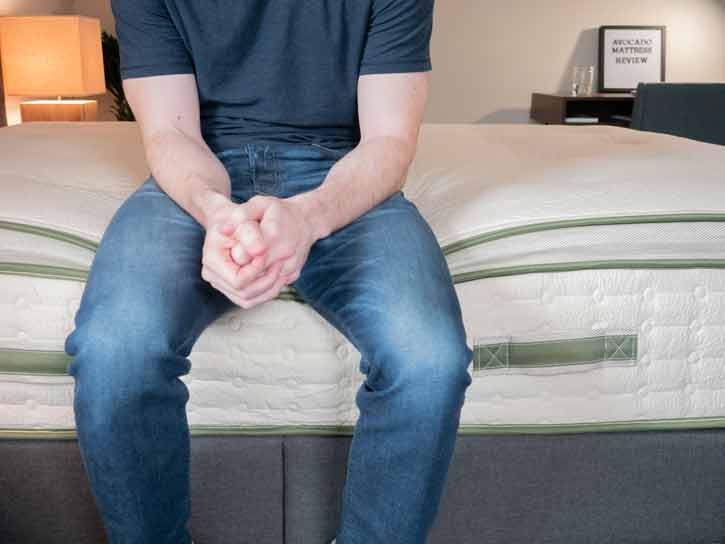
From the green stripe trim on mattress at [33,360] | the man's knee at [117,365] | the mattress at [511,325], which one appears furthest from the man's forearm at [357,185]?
the green stripe trim on mattress at [33,360]

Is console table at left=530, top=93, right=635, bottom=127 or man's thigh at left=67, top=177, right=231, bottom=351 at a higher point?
console table at left=530, top=93, right=635, bottom=127

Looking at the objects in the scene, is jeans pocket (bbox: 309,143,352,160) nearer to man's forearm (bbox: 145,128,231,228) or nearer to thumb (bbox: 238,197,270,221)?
man's forearm (bbox: 145,128,231,228)

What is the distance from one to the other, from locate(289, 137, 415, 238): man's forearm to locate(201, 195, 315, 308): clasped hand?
6cm

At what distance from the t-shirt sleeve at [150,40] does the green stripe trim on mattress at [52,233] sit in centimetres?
27

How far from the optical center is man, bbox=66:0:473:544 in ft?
2.68

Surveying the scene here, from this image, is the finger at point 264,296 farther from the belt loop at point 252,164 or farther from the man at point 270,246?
the belt loop at point 252,164

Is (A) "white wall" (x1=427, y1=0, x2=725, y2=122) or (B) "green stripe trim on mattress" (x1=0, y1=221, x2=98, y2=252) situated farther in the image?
(A) "white wall" (x1=427, y1=0, x2=725, y2=122)

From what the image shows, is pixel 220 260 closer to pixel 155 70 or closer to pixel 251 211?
pixel 251 211

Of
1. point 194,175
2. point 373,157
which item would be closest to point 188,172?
point 194,175

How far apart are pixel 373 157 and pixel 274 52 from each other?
0.23 metres

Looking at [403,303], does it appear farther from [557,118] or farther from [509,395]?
[557,118]

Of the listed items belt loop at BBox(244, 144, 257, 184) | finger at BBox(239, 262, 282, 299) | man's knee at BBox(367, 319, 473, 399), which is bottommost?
man's knee at BBox(367, 319, 473, 399)

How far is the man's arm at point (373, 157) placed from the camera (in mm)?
940

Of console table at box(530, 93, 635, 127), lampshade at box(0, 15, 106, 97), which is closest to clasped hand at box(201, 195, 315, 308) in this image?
lampshade at box(0, 15, 106, 97)
